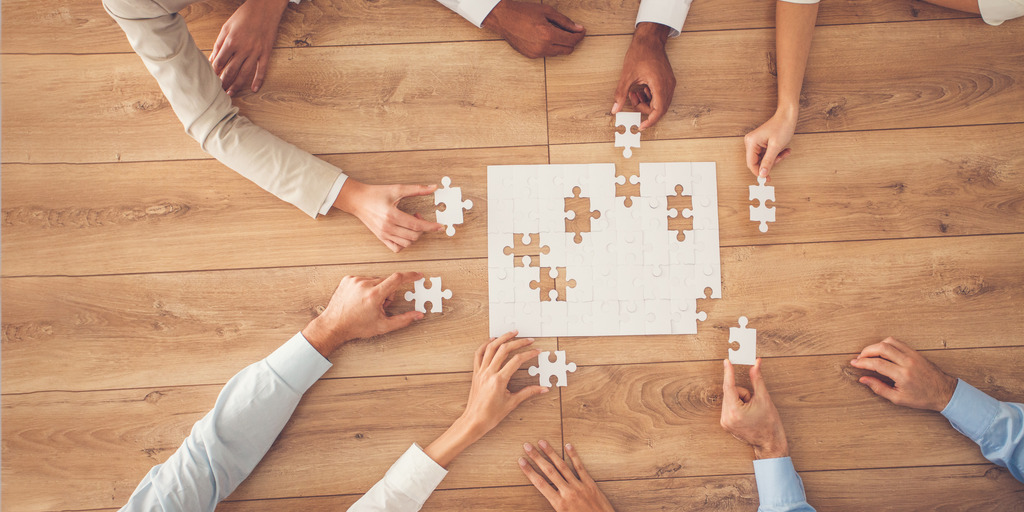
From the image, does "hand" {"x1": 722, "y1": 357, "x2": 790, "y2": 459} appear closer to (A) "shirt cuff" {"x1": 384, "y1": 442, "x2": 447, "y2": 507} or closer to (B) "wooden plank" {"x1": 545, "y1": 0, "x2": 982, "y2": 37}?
(A) "shirt cuff" {"x1": 384, "y1": 442, "x2": 447, "y2": 507}

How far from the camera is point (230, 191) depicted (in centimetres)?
171

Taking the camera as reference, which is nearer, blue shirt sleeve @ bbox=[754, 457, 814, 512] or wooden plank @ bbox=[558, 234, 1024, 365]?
blue shirt sleeve @ bbox=[754, 457, 814, 512]

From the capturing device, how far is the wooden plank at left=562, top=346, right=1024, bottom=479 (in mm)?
1654

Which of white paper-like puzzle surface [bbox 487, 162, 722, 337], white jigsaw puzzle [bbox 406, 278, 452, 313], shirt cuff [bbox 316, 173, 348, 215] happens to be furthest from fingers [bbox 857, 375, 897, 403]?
shirt cuff [bbox 316, 173, 348, 215]

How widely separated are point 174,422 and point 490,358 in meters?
0.97

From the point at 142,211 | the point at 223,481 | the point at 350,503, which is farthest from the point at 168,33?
the point at 350,503

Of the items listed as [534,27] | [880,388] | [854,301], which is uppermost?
[534,27]

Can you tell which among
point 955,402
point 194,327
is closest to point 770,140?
point 955,402

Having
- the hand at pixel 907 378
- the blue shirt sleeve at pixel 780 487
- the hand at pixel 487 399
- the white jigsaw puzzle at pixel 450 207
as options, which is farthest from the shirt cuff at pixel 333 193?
the hand at pixel 907 378

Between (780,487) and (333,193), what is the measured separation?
1542mm

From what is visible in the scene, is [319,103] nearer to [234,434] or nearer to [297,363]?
[297,363]

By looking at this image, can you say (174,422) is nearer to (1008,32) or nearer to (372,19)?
(372,19)

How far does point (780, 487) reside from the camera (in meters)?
1.58

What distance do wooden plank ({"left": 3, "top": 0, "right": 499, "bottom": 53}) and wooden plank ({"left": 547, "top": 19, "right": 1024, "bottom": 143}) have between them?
36cm
